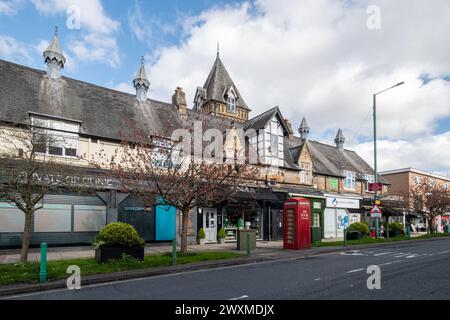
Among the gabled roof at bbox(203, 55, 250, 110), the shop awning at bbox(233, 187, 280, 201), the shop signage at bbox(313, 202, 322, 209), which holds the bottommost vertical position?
the shop signage at bbox(313, 202, 322, 209)

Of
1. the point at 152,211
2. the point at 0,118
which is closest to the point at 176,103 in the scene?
the point at 152,211

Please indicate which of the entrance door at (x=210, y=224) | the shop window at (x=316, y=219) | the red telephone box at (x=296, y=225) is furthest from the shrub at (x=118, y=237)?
the shop window at (x=316, y=219)

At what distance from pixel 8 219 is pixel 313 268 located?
1364 cm

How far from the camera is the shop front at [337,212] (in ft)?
99.8

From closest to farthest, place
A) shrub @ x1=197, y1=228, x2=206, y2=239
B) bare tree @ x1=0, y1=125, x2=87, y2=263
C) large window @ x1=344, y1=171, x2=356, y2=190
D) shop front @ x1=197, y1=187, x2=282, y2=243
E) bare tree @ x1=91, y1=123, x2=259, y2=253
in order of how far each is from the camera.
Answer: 1. bare tree @ x1=0, y1=125, x2=87, y2=263
2. bare tree @ x1=91, y1=123, x2=259, y2=253
3. shrub @ x1=197, y1=228, x2=206, y2=239
4. shop front @ x1=197, y1=187, x2=282, y2=243
5. large window @ x1=344, y1=171, x2=356, y2=190

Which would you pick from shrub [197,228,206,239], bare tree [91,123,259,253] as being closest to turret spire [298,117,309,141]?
shrub [197,228,206,239]

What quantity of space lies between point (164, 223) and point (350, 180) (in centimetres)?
2264

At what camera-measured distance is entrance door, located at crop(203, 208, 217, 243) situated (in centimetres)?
2164

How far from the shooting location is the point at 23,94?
1852 cm

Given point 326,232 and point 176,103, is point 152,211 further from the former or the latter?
point 326,232

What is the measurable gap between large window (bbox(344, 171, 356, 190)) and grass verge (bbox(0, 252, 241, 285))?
2421 cm

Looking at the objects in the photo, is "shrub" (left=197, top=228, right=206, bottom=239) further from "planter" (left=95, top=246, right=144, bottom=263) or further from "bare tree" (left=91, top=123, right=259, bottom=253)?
"planter" (left=95, top=246, right=144, bottom=263)

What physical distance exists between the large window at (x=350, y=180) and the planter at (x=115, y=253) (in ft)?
87.6
